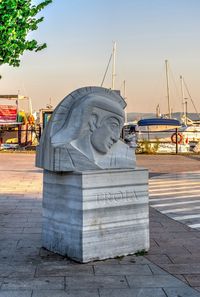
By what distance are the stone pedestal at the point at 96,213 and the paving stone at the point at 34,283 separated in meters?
0.72

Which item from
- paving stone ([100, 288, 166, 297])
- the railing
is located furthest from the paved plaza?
the railing

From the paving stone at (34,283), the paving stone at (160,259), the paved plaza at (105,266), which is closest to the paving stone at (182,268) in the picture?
the paved plaza at (105,266)

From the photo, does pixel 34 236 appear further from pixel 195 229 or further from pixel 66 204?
pixel 195 229

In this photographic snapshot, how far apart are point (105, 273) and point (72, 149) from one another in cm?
149

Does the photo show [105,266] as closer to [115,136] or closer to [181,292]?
[181,292]

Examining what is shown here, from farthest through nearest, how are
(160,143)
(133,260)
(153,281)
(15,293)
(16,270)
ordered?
(160,143) < (133,260) < (16,270) < (153,281) < (15,293)

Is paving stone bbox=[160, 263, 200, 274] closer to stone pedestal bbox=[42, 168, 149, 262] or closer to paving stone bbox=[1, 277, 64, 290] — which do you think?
stone pedestal bbox=[42, 168, 149, 262]

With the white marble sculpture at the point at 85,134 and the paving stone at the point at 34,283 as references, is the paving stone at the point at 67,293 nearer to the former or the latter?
the paving stone at the point at 34,283

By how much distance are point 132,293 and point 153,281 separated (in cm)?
44

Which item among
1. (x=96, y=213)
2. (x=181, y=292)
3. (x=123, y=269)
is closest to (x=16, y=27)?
(x=96, y=213)

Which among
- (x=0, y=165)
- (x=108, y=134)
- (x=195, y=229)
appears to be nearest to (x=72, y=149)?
(x=108, y=134)

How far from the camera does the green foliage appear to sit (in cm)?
825

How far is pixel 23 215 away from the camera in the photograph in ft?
29.8

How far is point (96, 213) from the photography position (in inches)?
225
